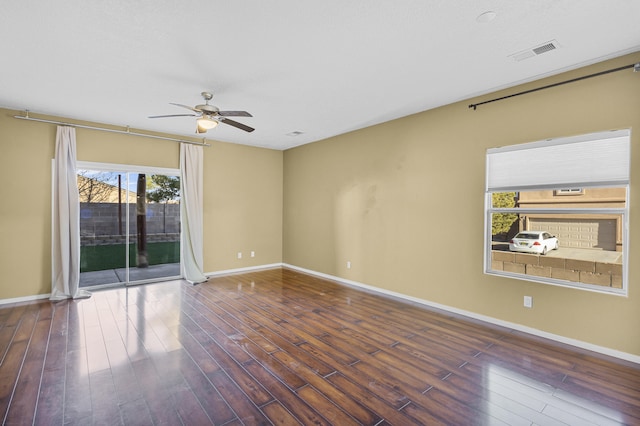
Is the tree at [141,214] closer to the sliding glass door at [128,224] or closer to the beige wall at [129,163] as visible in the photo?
the sliding glass door at [128,224]

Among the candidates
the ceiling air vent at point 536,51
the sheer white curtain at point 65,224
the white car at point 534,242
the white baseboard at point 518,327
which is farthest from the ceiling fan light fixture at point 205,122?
the white car at point 534,242

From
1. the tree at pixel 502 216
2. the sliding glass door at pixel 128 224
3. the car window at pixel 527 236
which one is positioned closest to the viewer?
the car window at pixel 527 236

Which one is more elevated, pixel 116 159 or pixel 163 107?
pixel 163 107

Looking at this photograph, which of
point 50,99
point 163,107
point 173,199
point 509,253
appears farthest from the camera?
point 173,199

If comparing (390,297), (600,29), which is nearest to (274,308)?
(390,297)

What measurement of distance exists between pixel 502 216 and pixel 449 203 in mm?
639

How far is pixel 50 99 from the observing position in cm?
389

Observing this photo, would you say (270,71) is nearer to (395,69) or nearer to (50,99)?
(395,69)

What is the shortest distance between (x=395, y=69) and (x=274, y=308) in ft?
11.0

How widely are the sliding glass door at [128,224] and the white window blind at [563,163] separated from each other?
5.40 metres

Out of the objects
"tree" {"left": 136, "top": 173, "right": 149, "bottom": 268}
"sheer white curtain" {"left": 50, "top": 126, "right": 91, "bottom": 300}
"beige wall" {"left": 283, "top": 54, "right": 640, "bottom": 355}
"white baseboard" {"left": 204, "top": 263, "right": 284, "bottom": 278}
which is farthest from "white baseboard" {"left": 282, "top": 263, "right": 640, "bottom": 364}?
"sheer white curtain" {"left": 50, "top": 126, "right": 91, "bottom": 300}

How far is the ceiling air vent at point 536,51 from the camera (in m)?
2.60

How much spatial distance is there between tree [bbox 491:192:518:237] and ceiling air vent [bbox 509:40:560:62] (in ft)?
4.87

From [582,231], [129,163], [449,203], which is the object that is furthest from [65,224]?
[582,231]
